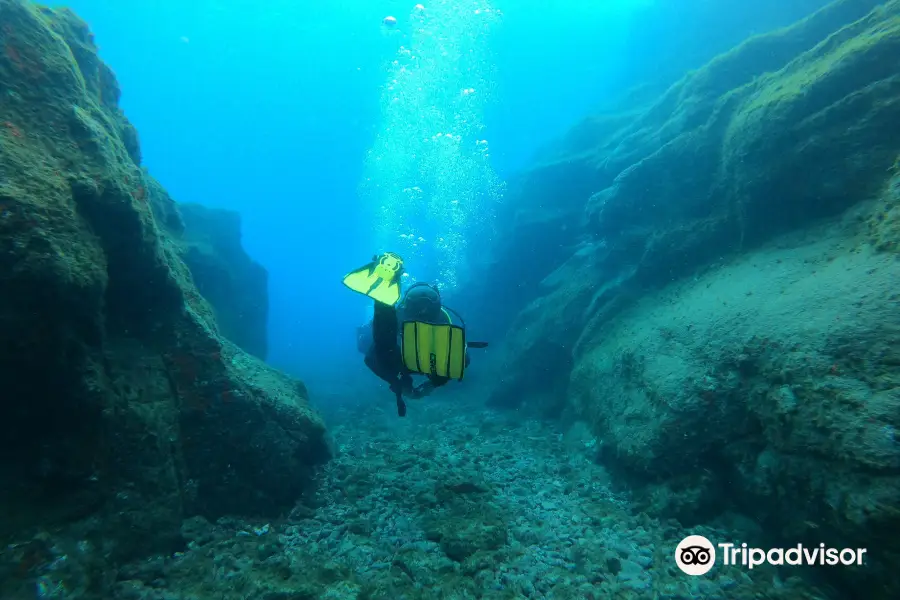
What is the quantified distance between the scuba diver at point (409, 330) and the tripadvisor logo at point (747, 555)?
376 centimetres

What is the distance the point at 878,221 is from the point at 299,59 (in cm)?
7323

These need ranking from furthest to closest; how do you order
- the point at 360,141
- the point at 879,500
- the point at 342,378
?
the point at 360,141 < the point at 342,378 < the point at 879,500

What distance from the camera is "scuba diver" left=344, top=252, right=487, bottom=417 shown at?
16.7 ft

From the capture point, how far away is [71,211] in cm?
423

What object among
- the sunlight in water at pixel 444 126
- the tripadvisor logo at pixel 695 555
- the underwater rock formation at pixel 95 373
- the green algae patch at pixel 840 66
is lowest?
the tripadvisor logo at pixel 695 555

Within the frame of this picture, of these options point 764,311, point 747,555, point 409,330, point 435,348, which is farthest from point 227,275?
point 747,555

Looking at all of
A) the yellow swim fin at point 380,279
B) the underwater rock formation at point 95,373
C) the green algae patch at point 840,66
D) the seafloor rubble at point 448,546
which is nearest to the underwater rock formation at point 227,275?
the underwater rock formation at point 95,373

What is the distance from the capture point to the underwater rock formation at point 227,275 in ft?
50.8

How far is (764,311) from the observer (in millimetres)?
6320

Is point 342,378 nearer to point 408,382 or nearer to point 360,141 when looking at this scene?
point 408,382

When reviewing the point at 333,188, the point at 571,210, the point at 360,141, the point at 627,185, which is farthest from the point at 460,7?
the point at 333,188

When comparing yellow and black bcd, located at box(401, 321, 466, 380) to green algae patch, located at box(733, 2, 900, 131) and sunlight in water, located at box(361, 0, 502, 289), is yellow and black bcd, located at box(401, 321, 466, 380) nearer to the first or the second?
green algae patch, located at box(733, 2, 900, 131)

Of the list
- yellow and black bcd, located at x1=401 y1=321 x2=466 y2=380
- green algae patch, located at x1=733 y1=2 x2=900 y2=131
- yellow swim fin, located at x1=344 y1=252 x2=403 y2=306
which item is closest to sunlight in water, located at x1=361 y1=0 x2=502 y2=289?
green algae patch, located at x1=733 y1=2 x2=900 y2=131

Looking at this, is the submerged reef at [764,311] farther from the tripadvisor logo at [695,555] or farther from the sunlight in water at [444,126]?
the sunlight in water at [444,126]
